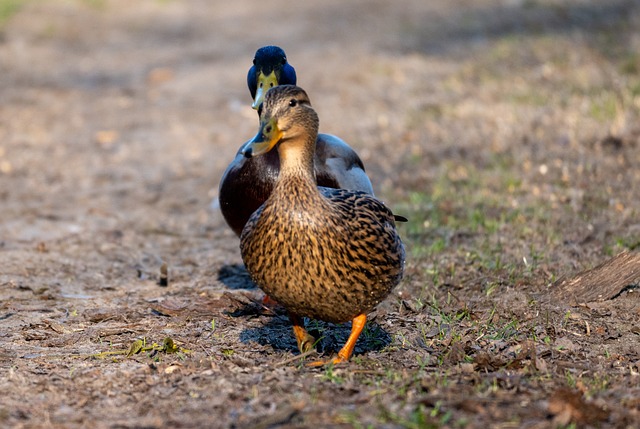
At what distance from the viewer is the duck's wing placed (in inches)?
199

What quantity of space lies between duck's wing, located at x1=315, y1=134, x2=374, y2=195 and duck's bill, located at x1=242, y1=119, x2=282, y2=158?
1381 millimetres

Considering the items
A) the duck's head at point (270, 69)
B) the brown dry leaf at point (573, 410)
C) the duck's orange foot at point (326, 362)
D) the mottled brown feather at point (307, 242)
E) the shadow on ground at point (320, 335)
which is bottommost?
the shadow on ground at point (320, 335)

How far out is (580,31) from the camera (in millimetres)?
12703

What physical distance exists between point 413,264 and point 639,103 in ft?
13.6

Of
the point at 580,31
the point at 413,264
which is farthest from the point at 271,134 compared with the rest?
the point at 580,31

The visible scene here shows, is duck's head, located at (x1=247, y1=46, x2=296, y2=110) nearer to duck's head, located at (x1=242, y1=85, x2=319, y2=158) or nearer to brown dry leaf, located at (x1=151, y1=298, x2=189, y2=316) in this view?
brown dry leaf, located at (x1=151, y1=298, x2=189, y2=316)

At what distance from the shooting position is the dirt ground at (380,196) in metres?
3.64

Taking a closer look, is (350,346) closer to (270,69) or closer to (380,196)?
(270,69)

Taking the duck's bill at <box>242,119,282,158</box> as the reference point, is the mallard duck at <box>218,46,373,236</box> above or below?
below

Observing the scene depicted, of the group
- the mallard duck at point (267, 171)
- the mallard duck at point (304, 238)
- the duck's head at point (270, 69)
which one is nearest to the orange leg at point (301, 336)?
the mallard duck at point (304, 238)

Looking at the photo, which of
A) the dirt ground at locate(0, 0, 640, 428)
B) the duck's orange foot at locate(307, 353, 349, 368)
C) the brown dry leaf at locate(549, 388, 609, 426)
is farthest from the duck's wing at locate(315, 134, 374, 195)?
the brown dry leaf at locate(549, 388, 609, 426)

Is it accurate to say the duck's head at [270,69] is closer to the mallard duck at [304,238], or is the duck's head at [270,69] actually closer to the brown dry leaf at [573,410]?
the mallard duck at [304,238]

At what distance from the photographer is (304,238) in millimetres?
3658

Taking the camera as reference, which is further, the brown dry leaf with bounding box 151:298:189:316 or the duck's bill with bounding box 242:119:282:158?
the brown dry leaf with bounding box 151:298:189:316
